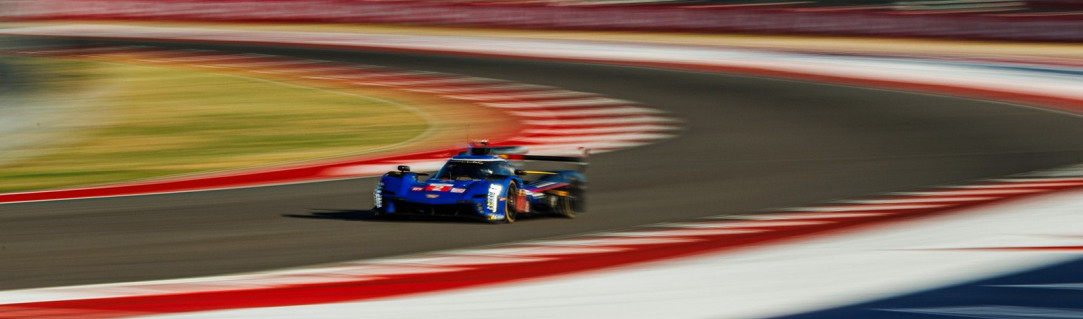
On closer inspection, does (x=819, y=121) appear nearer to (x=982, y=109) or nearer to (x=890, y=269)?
(x=982, y=109)

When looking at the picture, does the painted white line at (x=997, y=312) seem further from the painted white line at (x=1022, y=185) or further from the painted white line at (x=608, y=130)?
the painted white line at (x=608, y=130)

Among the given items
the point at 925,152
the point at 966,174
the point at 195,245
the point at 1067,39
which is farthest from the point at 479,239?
the point at 1067,39

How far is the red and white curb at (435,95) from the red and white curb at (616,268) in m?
2.01

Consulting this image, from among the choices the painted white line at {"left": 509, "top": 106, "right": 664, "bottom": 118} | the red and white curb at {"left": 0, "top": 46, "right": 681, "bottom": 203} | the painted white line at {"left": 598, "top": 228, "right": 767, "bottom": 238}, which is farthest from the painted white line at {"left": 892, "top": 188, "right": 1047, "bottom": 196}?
the painted white line at {"left": 509, "top": 106, "right": 664, "bottom": 118}

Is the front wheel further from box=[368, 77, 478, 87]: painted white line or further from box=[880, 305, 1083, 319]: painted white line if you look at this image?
box=[368, 77, 478, 87]: painted white line

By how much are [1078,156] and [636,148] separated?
14.8 feet

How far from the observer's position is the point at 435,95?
22.1 metres

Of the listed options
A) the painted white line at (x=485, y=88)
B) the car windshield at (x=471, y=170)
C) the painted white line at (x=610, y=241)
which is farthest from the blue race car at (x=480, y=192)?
the painted white line at (x=485, y=88)

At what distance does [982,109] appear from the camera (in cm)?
1977

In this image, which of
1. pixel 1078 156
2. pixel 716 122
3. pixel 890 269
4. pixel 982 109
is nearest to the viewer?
pixel 890 269

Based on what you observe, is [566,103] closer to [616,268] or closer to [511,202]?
[511,202]

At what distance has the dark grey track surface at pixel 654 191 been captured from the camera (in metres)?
9.27

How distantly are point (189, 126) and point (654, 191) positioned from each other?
318 inches

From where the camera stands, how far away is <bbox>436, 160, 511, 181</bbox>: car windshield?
10.6m
